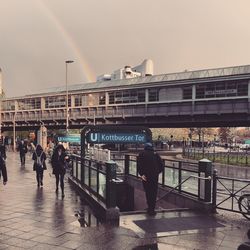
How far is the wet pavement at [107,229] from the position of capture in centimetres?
664

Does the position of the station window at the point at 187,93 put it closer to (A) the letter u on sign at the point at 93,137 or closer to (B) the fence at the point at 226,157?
(B) the fence at the point at 226,157

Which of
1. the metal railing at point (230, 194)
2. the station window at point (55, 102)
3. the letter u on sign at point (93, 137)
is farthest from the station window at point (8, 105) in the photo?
the metal railing at point (230, 194)

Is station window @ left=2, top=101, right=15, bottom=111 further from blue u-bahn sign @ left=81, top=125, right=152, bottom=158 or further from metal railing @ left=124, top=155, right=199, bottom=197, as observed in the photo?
metal railing @ left=124, top=155, right=199, bottom=197

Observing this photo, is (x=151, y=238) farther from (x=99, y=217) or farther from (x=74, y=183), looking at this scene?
(x=74, y=183)

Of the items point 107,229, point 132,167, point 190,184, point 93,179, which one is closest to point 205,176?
point 190,184

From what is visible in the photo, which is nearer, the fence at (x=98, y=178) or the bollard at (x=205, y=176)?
the fence at (x=98, y=178)

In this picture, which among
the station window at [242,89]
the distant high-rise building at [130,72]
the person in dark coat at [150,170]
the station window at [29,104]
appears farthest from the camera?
the distant high-rise building at [130,72]

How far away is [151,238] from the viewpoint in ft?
23.1

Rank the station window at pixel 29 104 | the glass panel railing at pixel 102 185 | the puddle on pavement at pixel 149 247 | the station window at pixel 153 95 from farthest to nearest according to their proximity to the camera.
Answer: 1. the station window at pixel 29 104
2. the station window at pixel 153 95
3. the glass panel railing at pixel 102 185
4. the puddle on pavement at pixel 149 247

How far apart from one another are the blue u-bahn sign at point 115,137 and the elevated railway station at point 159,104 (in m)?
38.7

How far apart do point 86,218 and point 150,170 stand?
80.1 inches

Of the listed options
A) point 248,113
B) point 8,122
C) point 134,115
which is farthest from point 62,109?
point 248,113

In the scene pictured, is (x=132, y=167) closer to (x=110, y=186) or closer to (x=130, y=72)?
(x=110, y=186)

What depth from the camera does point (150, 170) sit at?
8984 mm
